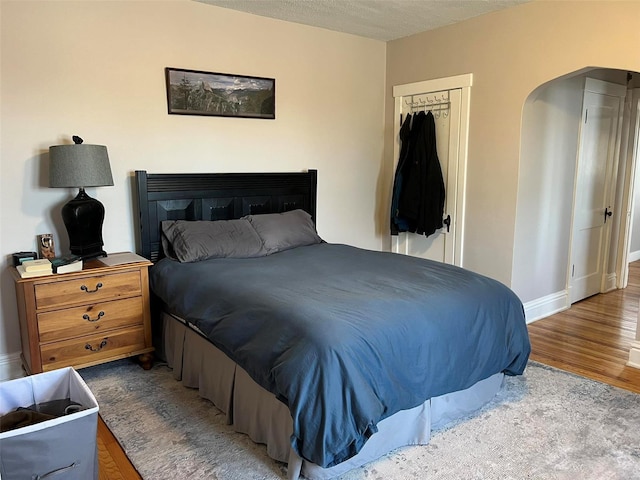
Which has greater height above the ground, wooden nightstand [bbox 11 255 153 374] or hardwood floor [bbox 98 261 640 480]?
wooden nightstand [bbox 11 255 153 374]

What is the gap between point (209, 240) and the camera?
3350mm

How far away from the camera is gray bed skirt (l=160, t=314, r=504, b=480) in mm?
2129

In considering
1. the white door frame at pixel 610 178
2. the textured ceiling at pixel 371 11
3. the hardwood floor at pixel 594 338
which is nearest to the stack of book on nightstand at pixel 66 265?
the textured ceiling at pixel 371 11

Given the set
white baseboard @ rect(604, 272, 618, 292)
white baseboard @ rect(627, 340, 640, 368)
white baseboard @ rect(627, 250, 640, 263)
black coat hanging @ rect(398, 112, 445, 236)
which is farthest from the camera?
white baseboard @ rect(627, 250, 640, 263)

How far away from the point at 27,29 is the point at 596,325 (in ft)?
15.3

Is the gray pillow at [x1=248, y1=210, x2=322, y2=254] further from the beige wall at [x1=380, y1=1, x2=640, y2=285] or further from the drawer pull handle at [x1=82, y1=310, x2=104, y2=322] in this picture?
the beige wall at [x1=380, y1=1, x2=640, y2=285]

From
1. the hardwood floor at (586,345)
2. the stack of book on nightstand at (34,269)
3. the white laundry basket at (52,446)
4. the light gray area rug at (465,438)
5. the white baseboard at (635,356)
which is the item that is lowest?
the light gray area rug at (465,438)

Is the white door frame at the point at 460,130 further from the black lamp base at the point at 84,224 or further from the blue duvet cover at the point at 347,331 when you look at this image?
the black lamp base at the point at 84,224

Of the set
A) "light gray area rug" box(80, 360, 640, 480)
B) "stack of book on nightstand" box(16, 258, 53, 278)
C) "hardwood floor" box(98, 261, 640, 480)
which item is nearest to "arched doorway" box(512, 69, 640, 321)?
"hardwood floor" box(98, 261, 640, 480)

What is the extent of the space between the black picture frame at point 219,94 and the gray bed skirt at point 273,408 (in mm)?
1626

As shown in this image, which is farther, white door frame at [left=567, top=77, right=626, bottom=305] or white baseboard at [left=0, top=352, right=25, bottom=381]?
white door frame at [left=567, top=77, right=626, bottom=305]

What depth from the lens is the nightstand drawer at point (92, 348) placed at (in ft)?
9.20

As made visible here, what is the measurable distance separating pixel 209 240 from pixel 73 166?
951 mm

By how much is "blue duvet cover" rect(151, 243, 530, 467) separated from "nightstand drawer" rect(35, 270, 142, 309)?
7.8 inches
